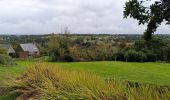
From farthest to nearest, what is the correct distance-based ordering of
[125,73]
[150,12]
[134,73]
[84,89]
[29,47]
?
[29,47]
[134,73]
[125,73]
[150,12]
[84,89]

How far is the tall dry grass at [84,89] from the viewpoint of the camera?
9.26 metres

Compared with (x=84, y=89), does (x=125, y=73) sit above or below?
below

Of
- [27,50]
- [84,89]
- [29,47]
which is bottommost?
[27,50]

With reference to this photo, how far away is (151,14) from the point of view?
18.3 m

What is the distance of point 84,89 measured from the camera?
10875 mm

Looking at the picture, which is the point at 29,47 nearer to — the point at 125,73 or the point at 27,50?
the point at 27,50

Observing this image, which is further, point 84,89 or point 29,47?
point 29,47

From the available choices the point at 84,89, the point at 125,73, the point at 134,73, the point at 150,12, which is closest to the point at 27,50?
the point at 134,73

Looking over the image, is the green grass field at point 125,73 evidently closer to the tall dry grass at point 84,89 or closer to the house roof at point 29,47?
the tall dry grass at point 84,89

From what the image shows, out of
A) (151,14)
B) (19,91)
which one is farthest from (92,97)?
(151,14)

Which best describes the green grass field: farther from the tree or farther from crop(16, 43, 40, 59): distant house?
crop(16, 43, 40, 59): distant house

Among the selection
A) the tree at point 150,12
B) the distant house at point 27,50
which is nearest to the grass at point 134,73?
the tree at point 150,12

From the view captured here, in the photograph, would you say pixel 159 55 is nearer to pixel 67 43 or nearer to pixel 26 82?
pixel 67 43

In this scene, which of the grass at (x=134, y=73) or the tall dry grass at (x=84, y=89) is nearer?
the tall dry grass at (x=84, y=89)
